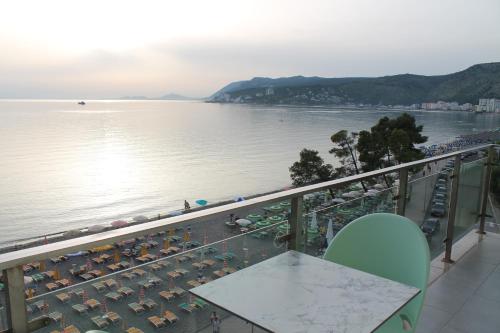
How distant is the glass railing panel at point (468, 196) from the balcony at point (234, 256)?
0.05ft

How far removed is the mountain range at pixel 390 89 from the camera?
100m

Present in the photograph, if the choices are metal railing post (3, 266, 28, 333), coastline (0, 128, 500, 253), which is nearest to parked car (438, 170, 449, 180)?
metal railing post (3, 266, 28, 333)

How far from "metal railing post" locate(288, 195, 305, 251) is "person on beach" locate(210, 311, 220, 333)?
56cm

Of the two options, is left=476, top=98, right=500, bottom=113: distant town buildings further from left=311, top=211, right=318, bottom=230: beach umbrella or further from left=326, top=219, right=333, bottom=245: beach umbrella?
left=311, top=211, right=318, bottom=230: beach umbrella

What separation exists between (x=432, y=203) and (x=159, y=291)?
2.82 meters

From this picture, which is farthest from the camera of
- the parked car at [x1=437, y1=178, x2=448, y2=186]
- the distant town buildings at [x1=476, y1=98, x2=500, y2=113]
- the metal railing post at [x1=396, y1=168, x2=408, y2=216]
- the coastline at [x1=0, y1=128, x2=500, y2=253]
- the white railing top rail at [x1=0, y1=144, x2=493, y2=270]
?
the distant town buildings at [x1=476, y1=98, x2=500, y2=113]

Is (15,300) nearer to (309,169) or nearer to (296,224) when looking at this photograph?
(296,224)

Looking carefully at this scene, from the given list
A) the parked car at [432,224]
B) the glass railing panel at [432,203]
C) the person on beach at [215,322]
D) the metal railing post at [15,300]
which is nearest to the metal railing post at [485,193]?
the glass railing panel at [432,203]

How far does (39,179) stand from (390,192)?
43.4 m

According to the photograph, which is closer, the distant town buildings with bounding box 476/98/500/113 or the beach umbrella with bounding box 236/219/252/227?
the beach umbrella with bounding box 236/219/252/227

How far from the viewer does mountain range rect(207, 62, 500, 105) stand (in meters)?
100

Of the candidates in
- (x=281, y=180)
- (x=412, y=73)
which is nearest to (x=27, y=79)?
(x=281, y=180)

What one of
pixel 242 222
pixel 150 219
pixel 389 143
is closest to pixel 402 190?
pixel 242 222

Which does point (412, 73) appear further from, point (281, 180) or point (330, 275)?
point (330, 275)
